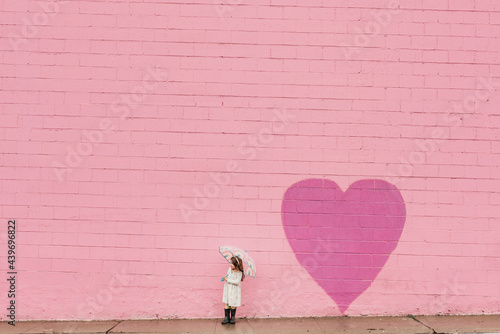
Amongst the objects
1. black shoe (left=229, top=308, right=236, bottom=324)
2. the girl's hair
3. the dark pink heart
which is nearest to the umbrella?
the girl's hair

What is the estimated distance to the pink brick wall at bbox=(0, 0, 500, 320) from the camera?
18.0 ft

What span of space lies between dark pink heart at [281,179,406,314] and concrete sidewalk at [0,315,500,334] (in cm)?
40

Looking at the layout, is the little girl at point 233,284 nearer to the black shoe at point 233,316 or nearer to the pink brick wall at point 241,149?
the black shoe at point 233,316

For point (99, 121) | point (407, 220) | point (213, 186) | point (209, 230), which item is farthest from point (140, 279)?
point (407, 220)

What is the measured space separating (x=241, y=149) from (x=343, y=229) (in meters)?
1.59

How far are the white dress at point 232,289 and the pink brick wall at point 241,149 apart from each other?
0.33 metres

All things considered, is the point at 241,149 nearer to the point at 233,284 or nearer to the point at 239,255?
the point at 239,255

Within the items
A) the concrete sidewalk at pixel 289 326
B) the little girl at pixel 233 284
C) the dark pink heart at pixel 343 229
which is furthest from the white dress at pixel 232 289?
the dark pink heart at pixel 343 229

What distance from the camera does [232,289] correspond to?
5.16 metres

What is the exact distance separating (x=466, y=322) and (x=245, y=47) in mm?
4187

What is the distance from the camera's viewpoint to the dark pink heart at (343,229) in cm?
550

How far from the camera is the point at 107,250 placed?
18.0ft

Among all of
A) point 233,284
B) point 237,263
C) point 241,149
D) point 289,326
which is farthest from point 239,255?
point 241,149

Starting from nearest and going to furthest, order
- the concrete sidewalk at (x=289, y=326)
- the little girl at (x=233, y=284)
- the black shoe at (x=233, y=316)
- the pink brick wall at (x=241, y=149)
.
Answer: the concrete sidewalk at (x=289, y=326), the little girl at (x=233, y=284), the black shoe at (x=233, y=316), the pink brick wall at (x=241, y=149)
